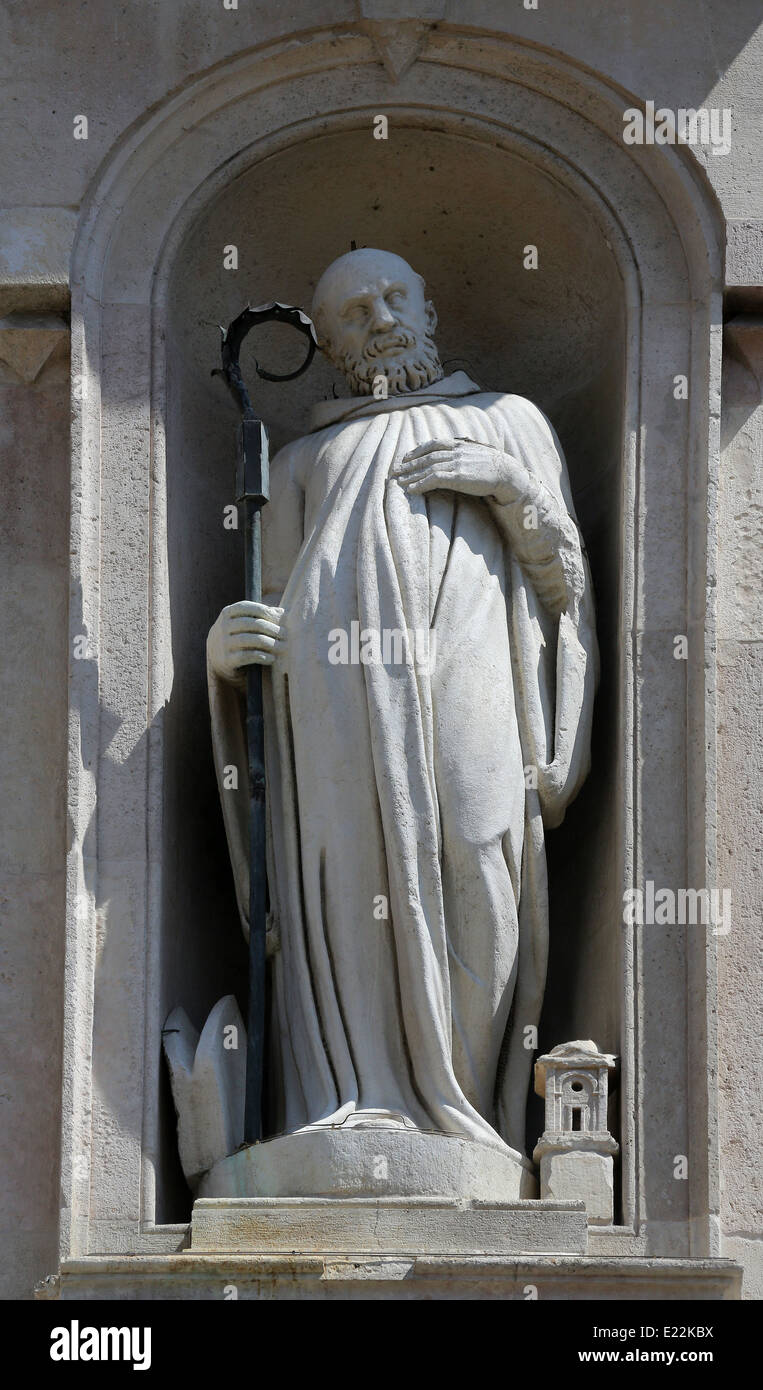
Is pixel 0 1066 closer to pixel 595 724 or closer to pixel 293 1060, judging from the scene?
pixel 293 1060

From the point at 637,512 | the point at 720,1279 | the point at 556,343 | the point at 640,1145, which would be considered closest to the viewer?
the point at 720,1279

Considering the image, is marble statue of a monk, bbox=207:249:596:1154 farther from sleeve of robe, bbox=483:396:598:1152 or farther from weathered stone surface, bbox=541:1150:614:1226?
weathered stone surface, bbox=541:1150:614:1226

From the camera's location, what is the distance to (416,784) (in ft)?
29.9

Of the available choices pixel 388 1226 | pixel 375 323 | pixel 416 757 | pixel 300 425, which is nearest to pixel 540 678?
pixel 416 757

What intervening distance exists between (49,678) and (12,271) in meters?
1.13

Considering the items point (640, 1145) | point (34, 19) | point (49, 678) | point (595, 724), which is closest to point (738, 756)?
point (595, 724)

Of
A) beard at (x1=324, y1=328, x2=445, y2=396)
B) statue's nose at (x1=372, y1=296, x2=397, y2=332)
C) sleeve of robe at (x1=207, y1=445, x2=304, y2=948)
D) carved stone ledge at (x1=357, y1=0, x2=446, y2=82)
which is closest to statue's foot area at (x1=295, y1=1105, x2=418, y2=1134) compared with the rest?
sleeve of robe at (x1=207, y1=445, x2=304, y2=948)

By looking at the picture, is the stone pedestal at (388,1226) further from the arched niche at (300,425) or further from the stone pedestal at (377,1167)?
the arched niche at (300,425)

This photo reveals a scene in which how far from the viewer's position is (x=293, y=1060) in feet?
30.0

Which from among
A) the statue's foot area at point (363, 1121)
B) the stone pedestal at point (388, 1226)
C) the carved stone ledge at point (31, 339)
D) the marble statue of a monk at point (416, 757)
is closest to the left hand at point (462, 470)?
the marble statue of a monk at point (416, 757)

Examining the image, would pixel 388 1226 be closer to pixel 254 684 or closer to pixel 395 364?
pixel 254 684

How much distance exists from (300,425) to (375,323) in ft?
2.13

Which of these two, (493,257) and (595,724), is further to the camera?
(493,257)

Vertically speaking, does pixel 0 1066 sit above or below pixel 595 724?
below
